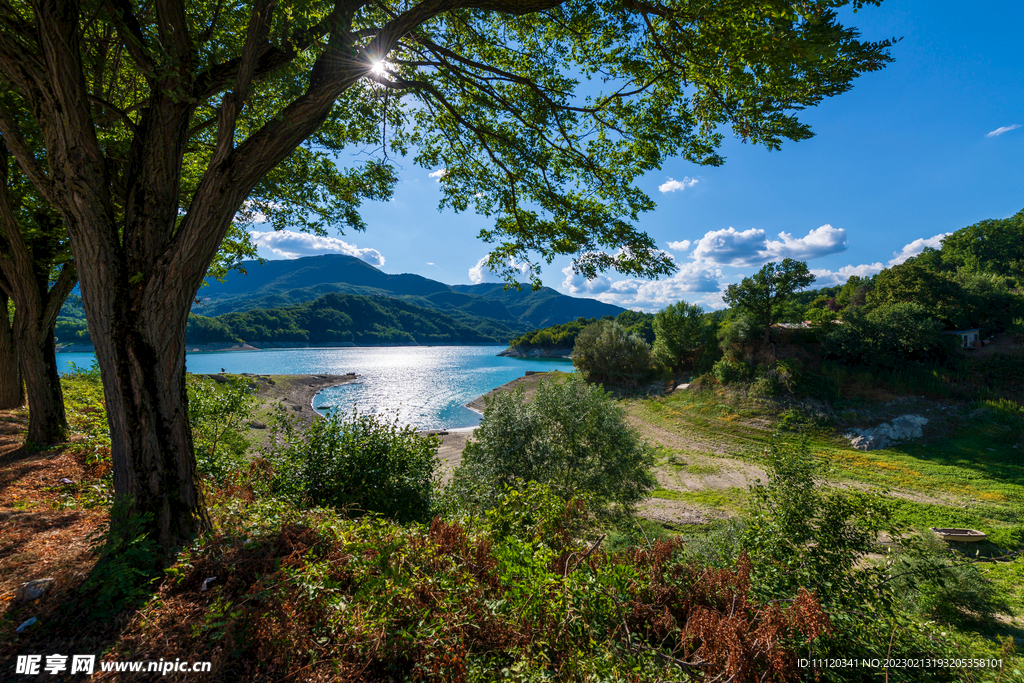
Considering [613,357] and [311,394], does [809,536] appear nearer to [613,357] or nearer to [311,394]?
[613,357]

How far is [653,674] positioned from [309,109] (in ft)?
17.0

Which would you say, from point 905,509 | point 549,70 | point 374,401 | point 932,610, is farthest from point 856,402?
point 374,401

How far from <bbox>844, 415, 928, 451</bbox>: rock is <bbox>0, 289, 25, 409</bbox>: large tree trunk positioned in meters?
34.2

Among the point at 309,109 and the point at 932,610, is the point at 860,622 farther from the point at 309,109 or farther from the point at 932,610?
the point at 932,610

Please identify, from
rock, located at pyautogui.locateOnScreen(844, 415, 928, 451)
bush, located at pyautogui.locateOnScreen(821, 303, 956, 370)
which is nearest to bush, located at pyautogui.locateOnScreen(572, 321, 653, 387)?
bush, located at pyautogui.locateOnScreen(821, 303, 956, 370)

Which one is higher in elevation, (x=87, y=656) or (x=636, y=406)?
(x=87, y=656)

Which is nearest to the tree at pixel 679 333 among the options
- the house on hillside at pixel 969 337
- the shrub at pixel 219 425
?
the house on hillside at pixel 969 337

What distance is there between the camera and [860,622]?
3254 mm

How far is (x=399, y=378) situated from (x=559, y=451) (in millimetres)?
53595

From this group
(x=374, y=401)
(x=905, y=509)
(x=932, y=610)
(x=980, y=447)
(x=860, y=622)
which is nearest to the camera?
(x=860, y=622)

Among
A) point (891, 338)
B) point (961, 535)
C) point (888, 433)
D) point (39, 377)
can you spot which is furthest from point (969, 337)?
point (39, 377)

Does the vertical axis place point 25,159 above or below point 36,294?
above

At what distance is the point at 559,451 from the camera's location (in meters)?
12.1

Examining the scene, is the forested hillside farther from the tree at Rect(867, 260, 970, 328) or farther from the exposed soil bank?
the tree at Rect(867, 260, 970, 328)
